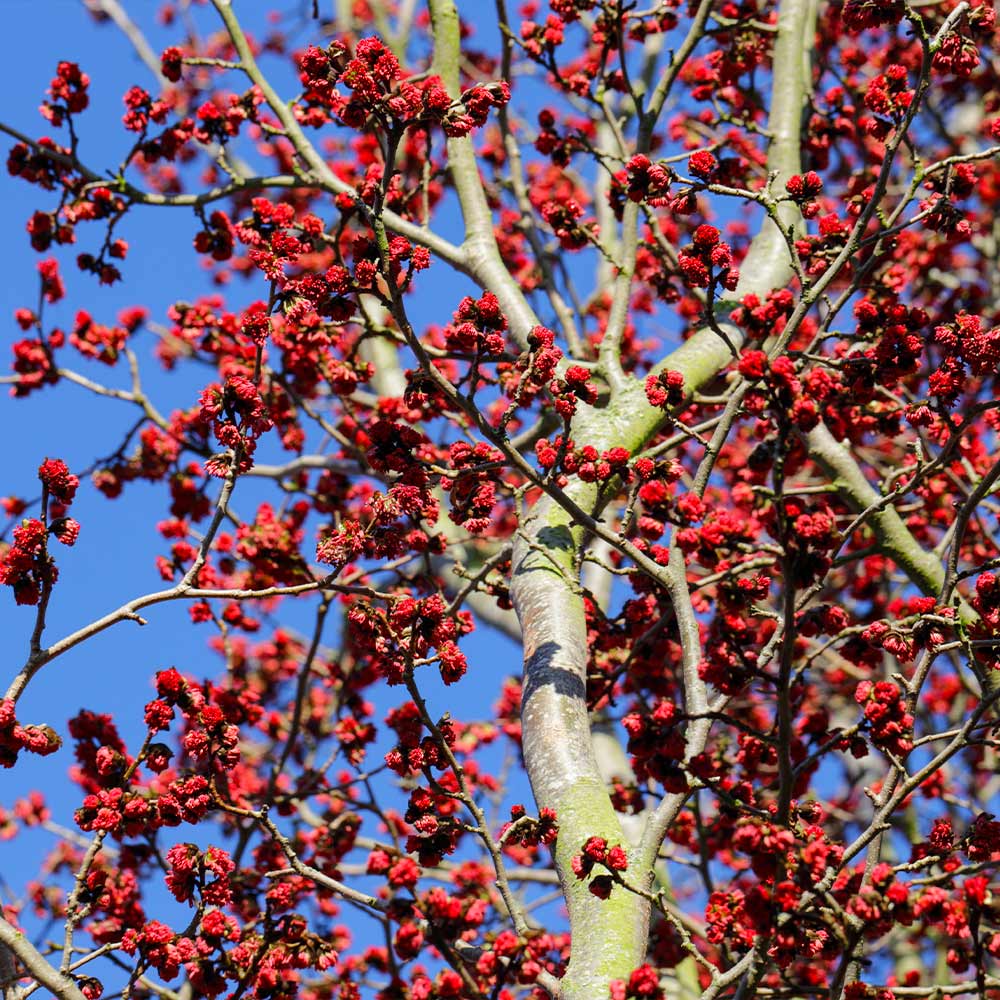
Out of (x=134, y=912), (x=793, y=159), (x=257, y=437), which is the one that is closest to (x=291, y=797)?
(x=134, y=912)

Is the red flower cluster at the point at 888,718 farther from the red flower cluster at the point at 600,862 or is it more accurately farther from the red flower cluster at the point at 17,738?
the red flower cluster at the point at 17,738

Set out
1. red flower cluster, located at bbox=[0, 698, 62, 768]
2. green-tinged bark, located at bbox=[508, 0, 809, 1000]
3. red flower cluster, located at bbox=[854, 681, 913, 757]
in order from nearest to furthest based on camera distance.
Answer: red flower cluster, located at bbox=[854, 681, 913, 757], green-tinged bark, located at bbox=[508, 0, 809, 1000], red flower cluster, located at bbox=[0, 698, 62, 768]

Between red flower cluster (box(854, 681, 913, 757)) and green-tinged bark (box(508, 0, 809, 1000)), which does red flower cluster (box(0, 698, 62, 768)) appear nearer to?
green-tinged bark (box(508, 0, 809, 1000))

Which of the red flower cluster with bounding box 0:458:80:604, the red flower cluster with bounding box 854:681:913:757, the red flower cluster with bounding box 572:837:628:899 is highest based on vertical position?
the red flower cluster with bounding box 0:458:80:604

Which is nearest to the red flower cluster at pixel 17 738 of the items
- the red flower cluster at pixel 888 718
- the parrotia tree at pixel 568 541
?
the parrotia tree at pixel 568 541

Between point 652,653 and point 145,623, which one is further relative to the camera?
point 652,653

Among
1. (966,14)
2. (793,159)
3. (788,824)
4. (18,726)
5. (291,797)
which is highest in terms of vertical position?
(793,159)

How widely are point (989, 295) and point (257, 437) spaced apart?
6.93 meters

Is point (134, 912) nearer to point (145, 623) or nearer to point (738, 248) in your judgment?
point (145, 623)

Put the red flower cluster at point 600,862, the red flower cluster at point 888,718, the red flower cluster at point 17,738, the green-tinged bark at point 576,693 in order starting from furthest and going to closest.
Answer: the red flower cluster at point 17,738
the green-tinged bark at point 576,693
the red flower cluster at point 600,862
the red flower cluster at point 888,718

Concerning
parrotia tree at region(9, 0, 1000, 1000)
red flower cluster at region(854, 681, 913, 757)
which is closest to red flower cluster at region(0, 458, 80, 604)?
parrotia tree at region(9, 0, 1000, 1000)

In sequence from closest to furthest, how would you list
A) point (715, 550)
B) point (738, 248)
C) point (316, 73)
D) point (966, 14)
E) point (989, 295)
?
point (715, 550), point (316, 73), point (966, 14), point (989, 295), point (738, 248)

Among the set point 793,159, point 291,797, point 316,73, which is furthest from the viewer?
point 793,159

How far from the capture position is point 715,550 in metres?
3.52
